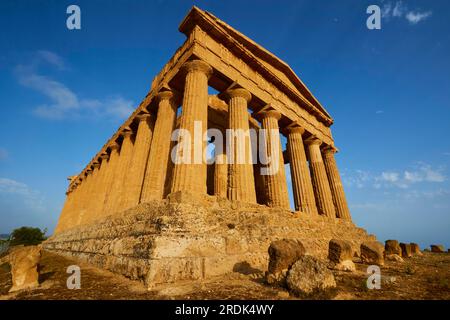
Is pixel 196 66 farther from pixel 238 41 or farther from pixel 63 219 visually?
pixel 63 219

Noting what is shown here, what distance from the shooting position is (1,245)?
4659 centimetres

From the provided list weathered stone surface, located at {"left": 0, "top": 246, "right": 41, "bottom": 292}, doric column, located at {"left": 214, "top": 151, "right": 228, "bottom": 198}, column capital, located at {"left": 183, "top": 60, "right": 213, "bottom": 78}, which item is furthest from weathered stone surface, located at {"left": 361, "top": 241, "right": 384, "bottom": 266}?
column capital, located at {"left": 183, "top": 60, "right": 213, "bottom": 78}

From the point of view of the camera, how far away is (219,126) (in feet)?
60.8

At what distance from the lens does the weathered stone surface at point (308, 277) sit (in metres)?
3.96

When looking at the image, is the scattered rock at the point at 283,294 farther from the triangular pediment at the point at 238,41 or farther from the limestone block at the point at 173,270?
the triangular pediment at the point at 238,41

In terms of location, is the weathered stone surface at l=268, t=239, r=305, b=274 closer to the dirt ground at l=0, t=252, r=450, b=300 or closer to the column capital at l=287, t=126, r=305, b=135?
the dirt ground at l=0, t=252, r=450, b=300

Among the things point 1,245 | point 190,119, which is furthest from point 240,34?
point 1,245

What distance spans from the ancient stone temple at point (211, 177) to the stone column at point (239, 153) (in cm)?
6

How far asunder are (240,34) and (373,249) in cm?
1425

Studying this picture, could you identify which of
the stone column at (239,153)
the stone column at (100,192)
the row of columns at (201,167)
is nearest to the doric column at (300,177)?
the row of columns at (201,167)

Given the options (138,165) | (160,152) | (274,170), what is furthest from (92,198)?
(274,170)

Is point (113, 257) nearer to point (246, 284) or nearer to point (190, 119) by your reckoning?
point (246, 284)

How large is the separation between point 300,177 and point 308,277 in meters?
11.9
